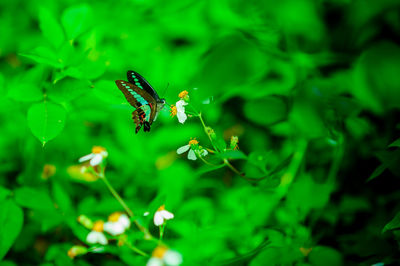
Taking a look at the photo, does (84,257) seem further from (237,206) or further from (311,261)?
(311,261)

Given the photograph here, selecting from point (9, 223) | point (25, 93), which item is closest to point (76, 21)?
point (25, 93)

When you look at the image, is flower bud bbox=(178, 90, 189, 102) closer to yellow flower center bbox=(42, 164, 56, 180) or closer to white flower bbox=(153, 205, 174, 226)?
white flower bbox=(153, 205, 174, 226)

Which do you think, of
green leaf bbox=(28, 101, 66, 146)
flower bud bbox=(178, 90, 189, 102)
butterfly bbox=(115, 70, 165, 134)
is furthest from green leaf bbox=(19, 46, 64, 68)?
flower bud bbox=(178, 90, 189, 102)

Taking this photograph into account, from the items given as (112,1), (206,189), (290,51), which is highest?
(112,1)

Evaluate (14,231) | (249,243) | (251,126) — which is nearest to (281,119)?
Result: (249,243)

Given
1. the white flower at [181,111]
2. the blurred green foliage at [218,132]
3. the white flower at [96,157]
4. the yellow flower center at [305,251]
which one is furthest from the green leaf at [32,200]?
the yellow flower center at [305,251]

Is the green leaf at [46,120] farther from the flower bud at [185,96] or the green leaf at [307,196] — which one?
the green leaf at [307,196]
